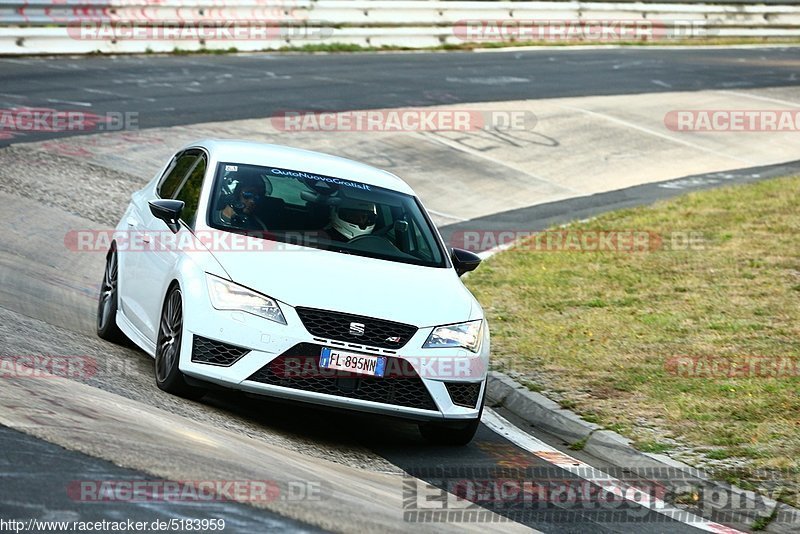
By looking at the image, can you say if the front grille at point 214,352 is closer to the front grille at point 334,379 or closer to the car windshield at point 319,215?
the front grille at point 334,379

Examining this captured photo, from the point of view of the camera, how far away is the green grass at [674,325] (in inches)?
352

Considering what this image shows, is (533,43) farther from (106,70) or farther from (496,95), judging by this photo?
(106,70)

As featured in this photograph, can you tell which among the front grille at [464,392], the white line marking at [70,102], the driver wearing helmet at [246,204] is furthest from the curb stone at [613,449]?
the white line marking at [70,102]

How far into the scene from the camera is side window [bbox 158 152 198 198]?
32.3 ft

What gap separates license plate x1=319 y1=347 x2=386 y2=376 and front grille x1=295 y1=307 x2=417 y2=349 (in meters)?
0.08

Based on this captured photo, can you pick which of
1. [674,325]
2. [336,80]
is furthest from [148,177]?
[336,80]

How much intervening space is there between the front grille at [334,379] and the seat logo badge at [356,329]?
0.69ft

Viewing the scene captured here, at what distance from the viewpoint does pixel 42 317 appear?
32.9 ft

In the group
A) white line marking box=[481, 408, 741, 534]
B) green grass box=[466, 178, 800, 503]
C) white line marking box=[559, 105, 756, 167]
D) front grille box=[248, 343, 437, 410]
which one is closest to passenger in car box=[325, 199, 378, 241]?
front grille box=[248, 343, 437, 410]

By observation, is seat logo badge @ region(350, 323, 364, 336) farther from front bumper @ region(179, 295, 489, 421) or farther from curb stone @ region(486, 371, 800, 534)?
curb stone @ region(486, 371, 800, 534)

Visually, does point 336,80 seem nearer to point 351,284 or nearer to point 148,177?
point 148,177

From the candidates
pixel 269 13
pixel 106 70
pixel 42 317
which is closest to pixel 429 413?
pixel 42 317

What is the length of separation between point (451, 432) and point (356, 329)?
3.78 feet

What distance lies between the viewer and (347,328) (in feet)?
25.1
